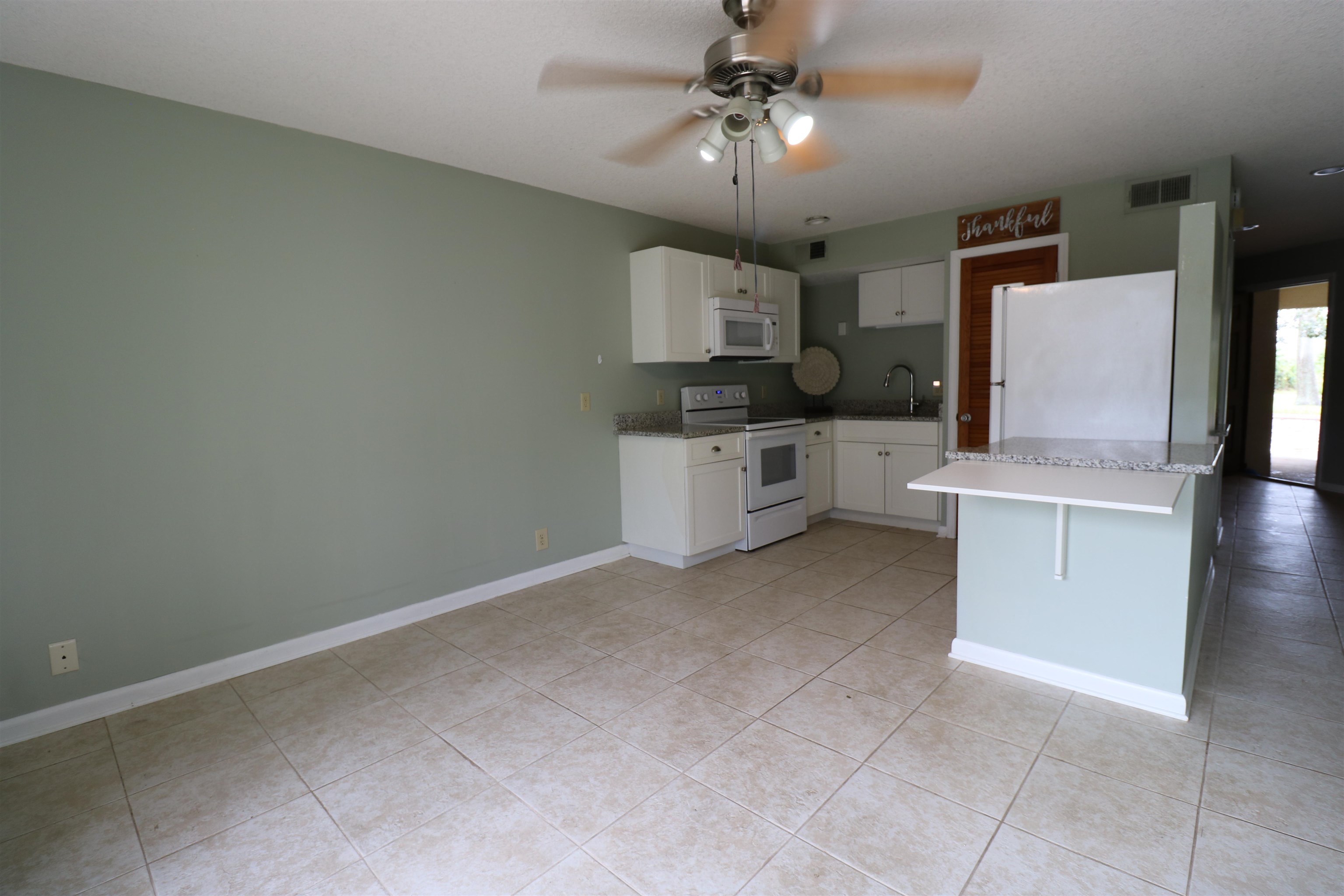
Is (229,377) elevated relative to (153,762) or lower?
elevated

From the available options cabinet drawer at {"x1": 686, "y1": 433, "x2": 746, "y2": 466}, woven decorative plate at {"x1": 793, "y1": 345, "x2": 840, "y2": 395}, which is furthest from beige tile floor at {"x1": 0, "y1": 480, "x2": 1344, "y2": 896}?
woven decorative plate at {"x1": 793, "y1": 345, "x2": 840, "y2": 395}

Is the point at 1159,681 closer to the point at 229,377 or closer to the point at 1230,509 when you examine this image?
the point at 229,377

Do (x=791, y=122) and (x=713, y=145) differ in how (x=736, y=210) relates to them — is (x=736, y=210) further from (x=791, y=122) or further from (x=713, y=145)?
(x=791, y=122)

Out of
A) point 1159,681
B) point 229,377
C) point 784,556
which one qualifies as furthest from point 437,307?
point 1159,681

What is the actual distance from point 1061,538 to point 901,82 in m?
1.63

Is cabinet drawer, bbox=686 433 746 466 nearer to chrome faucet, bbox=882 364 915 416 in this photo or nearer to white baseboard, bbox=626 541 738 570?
white baseboard, bbox=626 541 738 570

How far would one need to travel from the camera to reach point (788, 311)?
16.2 feet

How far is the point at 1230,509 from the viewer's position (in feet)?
17.6

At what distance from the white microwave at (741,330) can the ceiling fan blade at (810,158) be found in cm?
103

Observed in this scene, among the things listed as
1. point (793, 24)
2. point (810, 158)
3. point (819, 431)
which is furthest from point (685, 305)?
point (793, 24)

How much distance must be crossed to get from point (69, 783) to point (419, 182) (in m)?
2.65

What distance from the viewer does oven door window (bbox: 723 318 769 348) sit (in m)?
4.28

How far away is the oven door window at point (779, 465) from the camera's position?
425cm

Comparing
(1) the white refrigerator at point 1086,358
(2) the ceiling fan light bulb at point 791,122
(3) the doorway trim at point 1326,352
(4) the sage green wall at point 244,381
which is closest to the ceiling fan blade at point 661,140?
(2) the ceiling fan light bulb at point 791,122
